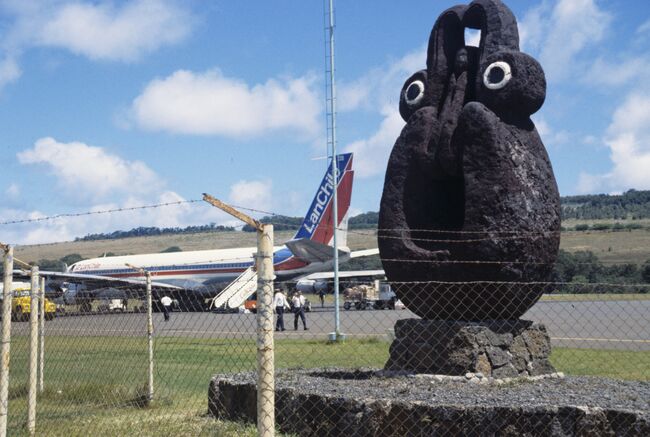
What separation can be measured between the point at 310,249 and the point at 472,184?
24846 mm

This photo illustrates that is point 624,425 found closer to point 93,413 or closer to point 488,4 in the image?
point 488,4

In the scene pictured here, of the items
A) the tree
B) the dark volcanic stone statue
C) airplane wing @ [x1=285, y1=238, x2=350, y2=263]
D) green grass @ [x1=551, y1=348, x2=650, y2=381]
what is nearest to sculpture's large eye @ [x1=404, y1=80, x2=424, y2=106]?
the dark volcanic stone statue

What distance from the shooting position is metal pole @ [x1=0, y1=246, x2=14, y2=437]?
6.84 m

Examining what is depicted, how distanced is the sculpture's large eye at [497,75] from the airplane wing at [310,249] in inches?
912

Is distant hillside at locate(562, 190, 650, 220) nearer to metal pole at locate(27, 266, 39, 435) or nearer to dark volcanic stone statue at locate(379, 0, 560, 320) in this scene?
dark volcanic stone statue at locate(379, 0, 560, 320)

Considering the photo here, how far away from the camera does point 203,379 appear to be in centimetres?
1297

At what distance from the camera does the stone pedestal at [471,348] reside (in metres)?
8.66

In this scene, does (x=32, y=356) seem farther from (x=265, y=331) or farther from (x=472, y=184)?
(x=472, y=184)

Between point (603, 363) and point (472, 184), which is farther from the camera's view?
point (603, 363)

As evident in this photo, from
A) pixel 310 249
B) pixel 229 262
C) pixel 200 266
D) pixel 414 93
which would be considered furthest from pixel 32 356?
pixel 200 266

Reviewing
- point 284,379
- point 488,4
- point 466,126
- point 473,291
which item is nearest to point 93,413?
point 284,379

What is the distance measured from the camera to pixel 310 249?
33.7 metres

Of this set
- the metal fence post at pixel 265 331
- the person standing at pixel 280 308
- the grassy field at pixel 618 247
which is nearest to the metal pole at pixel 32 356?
the metal fence post at pixel 265 331

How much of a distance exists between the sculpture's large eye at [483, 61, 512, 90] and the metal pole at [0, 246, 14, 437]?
18.5 ft
